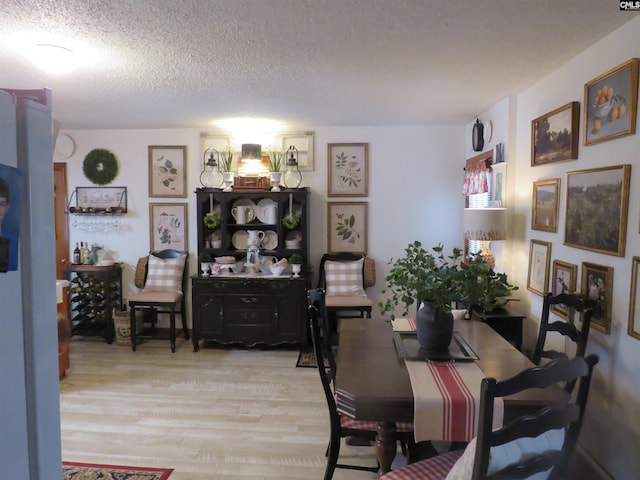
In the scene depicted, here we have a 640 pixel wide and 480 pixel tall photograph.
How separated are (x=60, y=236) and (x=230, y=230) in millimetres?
2066

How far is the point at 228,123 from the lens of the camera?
448 centimetres

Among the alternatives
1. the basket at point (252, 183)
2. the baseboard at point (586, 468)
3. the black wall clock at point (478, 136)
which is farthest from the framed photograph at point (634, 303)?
the basket at point (252, 183)

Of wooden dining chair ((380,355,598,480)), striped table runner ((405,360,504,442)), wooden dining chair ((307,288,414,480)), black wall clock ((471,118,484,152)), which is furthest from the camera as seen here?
black wall clock ((471,118,484,152))

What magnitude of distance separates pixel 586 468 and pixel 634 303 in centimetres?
103

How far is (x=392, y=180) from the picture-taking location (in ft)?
15.6

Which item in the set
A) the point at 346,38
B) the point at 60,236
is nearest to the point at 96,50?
the point at 346,38

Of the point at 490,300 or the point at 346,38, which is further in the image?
the point at 346,38

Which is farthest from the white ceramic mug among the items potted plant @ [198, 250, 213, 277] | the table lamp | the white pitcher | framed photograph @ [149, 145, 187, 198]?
the table lamp

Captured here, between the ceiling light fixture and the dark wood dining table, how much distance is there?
7.35ft

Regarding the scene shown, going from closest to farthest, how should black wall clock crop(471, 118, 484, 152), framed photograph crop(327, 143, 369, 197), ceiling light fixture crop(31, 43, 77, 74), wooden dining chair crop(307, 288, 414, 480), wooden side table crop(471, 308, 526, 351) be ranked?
wooden dining chair crop(307, 288, 414, 480)
ceiling light fixture crop(31, 43, 77, 74)
wooden side table crop(471, 308, 526, 351)
black wall clock crop(471, 118, 484, 152)
framed photograph crop(327, 143, 369, 197)

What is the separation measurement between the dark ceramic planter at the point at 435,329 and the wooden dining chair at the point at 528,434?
2.41ft

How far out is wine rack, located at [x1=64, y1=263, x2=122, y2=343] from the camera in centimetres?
468

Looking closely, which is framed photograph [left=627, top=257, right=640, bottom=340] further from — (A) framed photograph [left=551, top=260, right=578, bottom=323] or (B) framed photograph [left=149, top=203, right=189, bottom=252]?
(B) framed photograph [left=149, top=203, right=189, bottom=252]

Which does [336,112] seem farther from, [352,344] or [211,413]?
[211,413]
